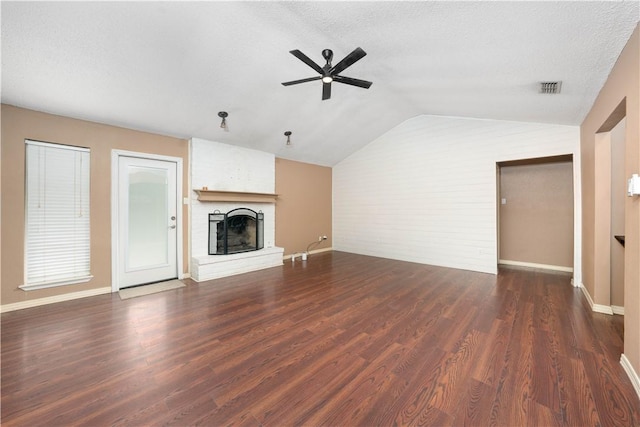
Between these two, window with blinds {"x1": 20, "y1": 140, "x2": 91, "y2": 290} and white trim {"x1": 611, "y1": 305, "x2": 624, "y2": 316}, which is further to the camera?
window with blinds {"x1": 20, "y1": 140, "x2": 91, "y2": 290}

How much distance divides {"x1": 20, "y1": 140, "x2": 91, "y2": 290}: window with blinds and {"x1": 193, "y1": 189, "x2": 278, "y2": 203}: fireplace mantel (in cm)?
152

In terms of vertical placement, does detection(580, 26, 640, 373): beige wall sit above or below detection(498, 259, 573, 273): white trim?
above

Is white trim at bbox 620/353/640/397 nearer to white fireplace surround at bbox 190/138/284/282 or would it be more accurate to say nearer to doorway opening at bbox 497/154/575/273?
doorway opening at bbox 497/154/575/273

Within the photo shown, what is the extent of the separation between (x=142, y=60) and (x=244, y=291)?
10.0 feet

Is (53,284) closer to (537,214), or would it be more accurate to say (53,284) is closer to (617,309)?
(617,309)

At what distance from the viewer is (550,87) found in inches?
104

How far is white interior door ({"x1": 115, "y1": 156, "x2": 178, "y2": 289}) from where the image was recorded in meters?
3.67

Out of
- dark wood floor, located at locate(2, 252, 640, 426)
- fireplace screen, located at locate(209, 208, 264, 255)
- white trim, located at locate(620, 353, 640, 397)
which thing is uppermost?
fireplace screen, located at locate(209, 208, 264, 255)

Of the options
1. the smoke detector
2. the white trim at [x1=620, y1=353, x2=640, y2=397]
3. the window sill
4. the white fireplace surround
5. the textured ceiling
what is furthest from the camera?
the white fireplace surround

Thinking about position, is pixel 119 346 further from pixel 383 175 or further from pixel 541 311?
pixel 383 175

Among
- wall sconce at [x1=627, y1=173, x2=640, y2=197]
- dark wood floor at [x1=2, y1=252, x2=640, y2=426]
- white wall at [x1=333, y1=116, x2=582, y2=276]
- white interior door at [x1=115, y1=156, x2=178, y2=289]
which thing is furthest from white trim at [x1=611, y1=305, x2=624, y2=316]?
white interior door at [x1=115, y1=156, x2=178, y2=289]

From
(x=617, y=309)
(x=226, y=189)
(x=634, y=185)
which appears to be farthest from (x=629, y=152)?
(x=226, y=189)

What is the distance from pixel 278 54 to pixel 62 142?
3086 mm

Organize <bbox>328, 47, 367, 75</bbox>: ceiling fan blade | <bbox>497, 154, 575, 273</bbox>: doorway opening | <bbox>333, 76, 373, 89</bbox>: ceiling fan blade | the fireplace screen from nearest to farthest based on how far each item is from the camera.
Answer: <bbox>328, 47, 367, 75</bbox>: ceiling fan blade, <bbox>333, 76, 373, 89</bbox>: ceiling fan blade, <bbox>497, 154, 575, 273</bbox>: doorway opening, the fireplace screen
